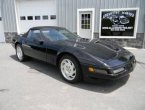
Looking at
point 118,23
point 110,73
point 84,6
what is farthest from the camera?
point 84,6

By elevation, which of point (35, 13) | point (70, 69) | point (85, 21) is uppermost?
point (35, 13)

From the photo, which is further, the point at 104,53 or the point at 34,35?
the point at 34,35

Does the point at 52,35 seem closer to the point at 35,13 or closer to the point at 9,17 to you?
the point at 35,13

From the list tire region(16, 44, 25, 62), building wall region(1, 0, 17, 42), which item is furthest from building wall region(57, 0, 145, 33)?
tire region(16, 44, 25, 62)

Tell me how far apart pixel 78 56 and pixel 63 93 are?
880 millimetres

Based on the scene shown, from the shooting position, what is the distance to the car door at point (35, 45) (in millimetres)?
4113

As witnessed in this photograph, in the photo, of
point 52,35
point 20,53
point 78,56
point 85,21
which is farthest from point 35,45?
point 85,21

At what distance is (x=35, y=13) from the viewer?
29.2 ft

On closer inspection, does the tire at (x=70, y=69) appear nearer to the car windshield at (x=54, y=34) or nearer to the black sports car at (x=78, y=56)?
the black sports car at (x=78, y=56)

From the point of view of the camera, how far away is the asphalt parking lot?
8.54 feet

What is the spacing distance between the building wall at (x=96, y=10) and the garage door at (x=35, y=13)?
1.78ft

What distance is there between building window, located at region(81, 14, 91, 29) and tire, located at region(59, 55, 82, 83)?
505 centimetres

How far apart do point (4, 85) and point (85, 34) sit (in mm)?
5835

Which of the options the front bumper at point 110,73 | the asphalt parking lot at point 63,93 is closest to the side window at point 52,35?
the asphalt parking lot at point 63,93
